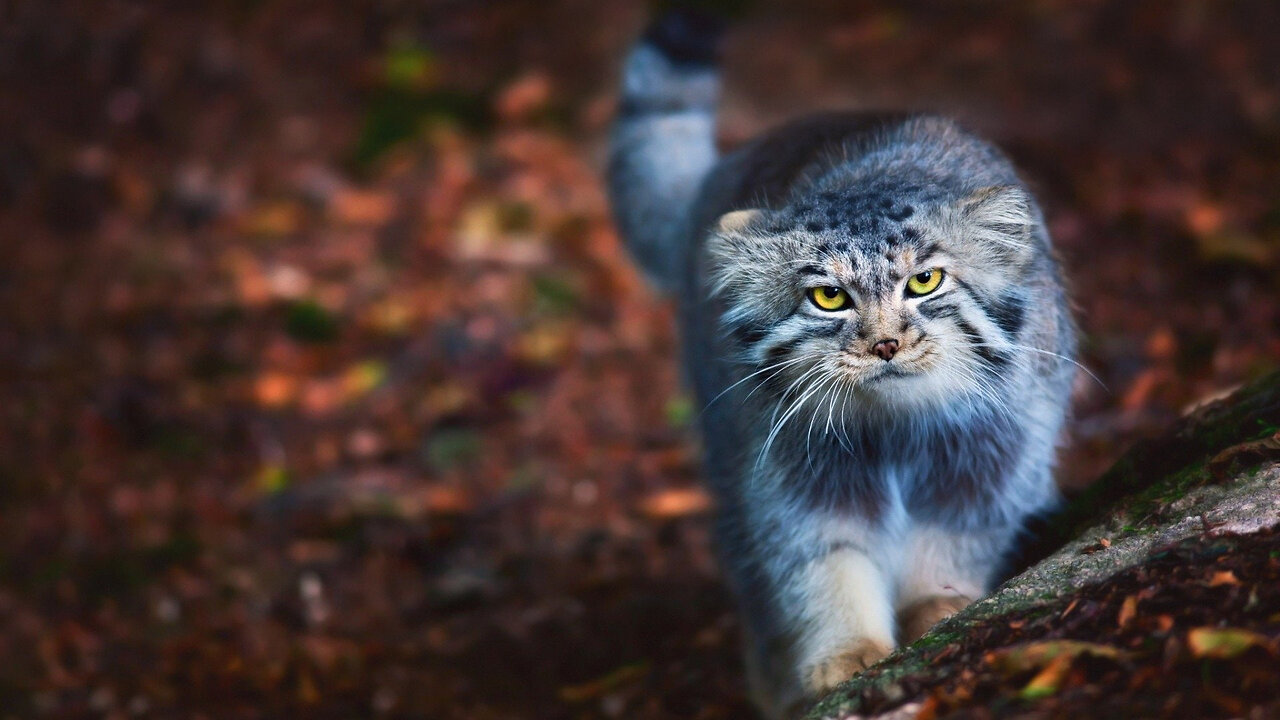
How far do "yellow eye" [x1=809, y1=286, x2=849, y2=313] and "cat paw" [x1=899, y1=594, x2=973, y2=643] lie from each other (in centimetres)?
98

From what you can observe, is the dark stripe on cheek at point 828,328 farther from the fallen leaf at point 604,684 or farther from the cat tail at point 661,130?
the fallen leaf at point 604,684

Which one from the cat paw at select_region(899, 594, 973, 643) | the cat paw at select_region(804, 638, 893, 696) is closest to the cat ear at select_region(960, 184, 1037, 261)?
the cat paw at select_region(899, 594, 973, 643)

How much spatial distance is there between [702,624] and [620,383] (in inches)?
83.6

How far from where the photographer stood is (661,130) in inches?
207

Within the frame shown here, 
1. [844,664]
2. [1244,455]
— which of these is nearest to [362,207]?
[844,664]

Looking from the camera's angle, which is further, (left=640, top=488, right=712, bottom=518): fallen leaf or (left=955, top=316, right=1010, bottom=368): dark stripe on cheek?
(left=640, top=488, right=712, bottom=518): fallen leaf

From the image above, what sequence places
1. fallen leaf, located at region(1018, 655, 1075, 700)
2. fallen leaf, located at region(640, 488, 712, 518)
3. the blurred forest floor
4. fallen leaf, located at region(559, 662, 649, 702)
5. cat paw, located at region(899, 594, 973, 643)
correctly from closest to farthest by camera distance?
1. fallen leaf, located at region(1018, 655, 1075, 700)
2. cat paw, located at region(899, 594, 973, 643)
3. fallen leaf, located at region(559, 662, 649, 702)
4. the blurred forest floor
5. fallen leaf, located at region(640, 488, 712, 518)

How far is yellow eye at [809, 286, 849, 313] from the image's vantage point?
3188 millimetres

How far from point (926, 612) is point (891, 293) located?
3.32 ft

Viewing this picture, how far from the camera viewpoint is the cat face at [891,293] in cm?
314

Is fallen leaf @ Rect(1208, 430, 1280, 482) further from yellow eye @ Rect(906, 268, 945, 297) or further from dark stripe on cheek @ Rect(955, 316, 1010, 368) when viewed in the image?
yellow eye @ Rect(906, 268, 945, 297)

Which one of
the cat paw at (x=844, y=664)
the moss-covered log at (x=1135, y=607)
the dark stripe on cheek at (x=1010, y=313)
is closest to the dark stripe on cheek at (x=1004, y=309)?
the dark stripe on cheek at (x=1010, y=313)

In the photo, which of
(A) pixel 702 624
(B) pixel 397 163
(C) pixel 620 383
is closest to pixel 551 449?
(C) pixel 620 383

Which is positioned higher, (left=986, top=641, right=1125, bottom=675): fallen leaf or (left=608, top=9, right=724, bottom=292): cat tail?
(left=608, top=9, right=724, bottom=292): cat tail
